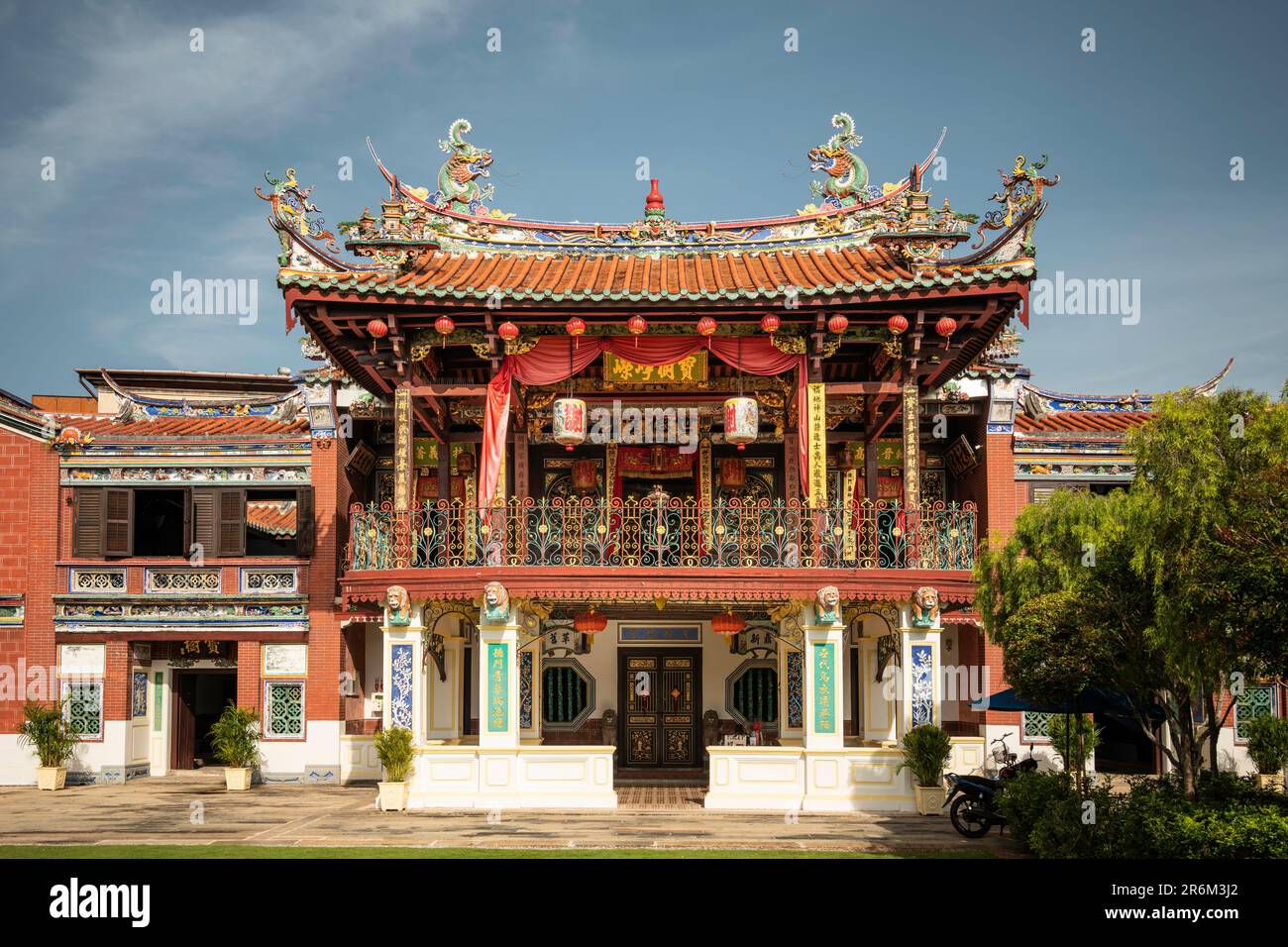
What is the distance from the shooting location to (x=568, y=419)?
1845cm

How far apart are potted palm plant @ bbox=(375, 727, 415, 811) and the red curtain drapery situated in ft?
13.9

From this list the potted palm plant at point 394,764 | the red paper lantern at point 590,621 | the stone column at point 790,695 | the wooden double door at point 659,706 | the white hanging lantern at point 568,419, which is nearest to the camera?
the potted palm plant at point 394,764

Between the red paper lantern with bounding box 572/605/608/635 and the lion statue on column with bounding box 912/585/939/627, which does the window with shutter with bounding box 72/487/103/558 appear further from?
the lion statue on column with bounding box 912/585/939/627

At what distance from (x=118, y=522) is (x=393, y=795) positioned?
9244 millimetres

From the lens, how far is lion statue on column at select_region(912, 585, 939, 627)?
691 inches

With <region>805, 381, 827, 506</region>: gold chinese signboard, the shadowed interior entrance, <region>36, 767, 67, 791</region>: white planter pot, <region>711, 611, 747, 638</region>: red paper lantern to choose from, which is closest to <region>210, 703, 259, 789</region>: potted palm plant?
the shadowed interior entrance

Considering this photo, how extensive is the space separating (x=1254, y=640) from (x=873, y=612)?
340 inches

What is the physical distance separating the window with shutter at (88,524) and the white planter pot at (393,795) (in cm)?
900

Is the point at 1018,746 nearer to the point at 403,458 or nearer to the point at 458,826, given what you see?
the point at 458,826

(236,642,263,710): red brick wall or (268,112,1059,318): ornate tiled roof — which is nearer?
(268,112,1059,318): ornate tiled roof

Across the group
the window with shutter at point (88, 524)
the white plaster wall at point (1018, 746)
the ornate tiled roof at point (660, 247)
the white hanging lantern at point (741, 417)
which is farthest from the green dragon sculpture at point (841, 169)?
the window with shutter at point (88, 524)

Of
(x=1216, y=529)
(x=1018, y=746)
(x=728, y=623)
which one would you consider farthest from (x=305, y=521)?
(x=1216, y=529)

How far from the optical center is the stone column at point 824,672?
17.4 metres

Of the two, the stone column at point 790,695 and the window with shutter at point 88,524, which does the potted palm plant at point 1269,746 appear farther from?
the window with shutter at point 88,524
